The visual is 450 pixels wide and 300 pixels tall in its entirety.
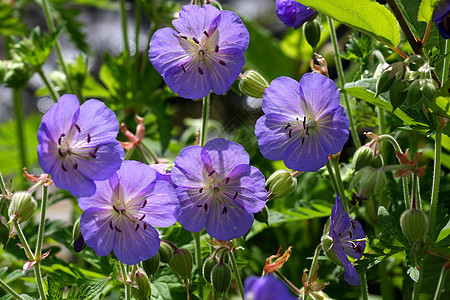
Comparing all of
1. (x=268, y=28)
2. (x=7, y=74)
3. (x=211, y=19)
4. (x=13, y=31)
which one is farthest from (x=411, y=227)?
(x=268, y=28)

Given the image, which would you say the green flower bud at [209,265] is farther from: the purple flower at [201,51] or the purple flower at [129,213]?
the purple flower at [201,51]

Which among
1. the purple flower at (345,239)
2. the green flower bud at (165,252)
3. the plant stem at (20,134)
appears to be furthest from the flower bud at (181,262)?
the plant stem at (20,134)

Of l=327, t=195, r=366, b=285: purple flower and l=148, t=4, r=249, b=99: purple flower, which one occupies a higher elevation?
l=148, t=4, r=249, b=99: purple flower

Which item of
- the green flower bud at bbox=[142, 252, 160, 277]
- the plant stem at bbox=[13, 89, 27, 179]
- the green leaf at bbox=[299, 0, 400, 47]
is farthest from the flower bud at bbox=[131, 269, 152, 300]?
the plant stem at bbox=[13, 89, 27, 179]

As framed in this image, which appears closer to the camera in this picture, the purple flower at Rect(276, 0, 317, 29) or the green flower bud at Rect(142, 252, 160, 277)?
A: the green flower bud at Rect(142, 252, 160, 277)

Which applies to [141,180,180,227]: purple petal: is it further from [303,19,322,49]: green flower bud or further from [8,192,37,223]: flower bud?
[303,19,322,49]: green flower bud

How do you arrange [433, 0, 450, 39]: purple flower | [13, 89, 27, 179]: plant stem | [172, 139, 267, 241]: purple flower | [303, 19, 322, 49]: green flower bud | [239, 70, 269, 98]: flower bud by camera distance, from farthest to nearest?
1. [13, 89, 27, 179]: plant stem
2. [303, 19, 322, 49]: green flower bud
3. [239, 70, 269, 98]: flower bud
4. [172, 139, 267, 241]: purple flower
5. [433, 0, 450, 39]: purple flower
